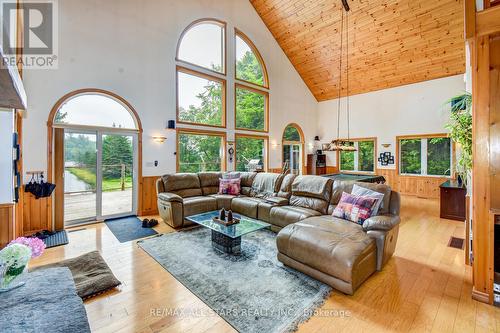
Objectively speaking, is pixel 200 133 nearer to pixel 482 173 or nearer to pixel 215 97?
pixel 215 97

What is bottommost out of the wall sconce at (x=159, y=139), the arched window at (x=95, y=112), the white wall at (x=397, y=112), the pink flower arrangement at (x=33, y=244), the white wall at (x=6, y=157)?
the pink flower arrangement at (x=33, y=244)

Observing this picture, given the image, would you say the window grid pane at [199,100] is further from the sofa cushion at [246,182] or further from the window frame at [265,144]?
the sofa cushion at [246,182]

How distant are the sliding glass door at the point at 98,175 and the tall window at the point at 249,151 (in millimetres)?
3279

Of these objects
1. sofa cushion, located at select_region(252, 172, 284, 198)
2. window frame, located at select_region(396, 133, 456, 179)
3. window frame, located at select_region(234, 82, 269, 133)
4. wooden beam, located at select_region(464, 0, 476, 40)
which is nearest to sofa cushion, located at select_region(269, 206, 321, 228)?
sofa cushion, located at select_region(252, 172, 284, 198)

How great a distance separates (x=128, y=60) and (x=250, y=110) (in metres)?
4.06

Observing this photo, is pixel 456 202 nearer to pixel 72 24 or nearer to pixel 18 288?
pixel 18 288

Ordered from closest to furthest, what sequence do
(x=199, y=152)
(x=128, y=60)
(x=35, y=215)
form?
(x=35, y=215)
(x=128, y=60)
(x=199, y=152)

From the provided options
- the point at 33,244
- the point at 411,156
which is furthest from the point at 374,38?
the point at 33,244

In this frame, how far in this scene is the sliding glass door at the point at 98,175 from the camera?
4684 mm

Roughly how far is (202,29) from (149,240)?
603 centimetres

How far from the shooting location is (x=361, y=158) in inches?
357

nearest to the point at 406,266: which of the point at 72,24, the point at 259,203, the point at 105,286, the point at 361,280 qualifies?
the point at 361,280

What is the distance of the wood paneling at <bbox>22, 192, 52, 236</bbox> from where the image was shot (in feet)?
13.4

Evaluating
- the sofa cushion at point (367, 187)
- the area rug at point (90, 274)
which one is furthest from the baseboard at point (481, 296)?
the area rug at point (90, 274)
